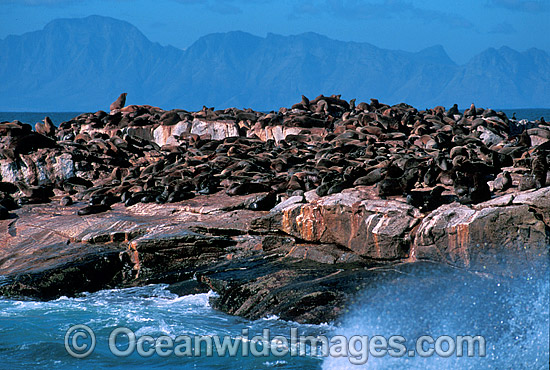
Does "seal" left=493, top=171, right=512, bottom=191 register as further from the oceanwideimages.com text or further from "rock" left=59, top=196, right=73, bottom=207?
"rock" left=59, top=196, right=73, bottom=207

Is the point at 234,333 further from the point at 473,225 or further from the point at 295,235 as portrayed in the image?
the point at 473,225

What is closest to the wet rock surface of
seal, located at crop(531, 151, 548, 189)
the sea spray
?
seal, located at crop(531, 151, 548, 189)

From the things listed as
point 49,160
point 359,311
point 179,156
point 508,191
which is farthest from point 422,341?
point 49,160

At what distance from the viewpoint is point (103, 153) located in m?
19.5

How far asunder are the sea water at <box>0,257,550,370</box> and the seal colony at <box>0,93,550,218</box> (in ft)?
5.76

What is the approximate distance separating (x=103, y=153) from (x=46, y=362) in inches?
451

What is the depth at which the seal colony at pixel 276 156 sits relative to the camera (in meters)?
11.6

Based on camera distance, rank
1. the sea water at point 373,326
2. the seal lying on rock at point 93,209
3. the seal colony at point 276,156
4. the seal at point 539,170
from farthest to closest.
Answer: the seal lying on rock at point 93,209, the seal colony at point 276,156, the seal at point 539,170, the sea water at point 373,326

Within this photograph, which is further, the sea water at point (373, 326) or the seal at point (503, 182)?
the seal at point (503, 182)

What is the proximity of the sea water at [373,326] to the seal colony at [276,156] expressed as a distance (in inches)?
69.1

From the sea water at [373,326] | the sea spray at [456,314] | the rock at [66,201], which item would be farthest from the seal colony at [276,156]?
the sea water at [373,326]

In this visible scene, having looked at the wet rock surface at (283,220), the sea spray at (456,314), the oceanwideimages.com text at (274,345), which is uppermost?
the wet rock surface at (283,220)

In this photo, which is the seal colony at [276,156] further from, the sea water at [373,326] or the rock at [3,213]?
the sea water at [373,326]

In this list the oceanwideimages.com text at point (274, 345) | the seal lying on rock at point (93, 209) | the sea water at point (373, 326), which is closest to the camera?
the sea water at point (373, 326)
